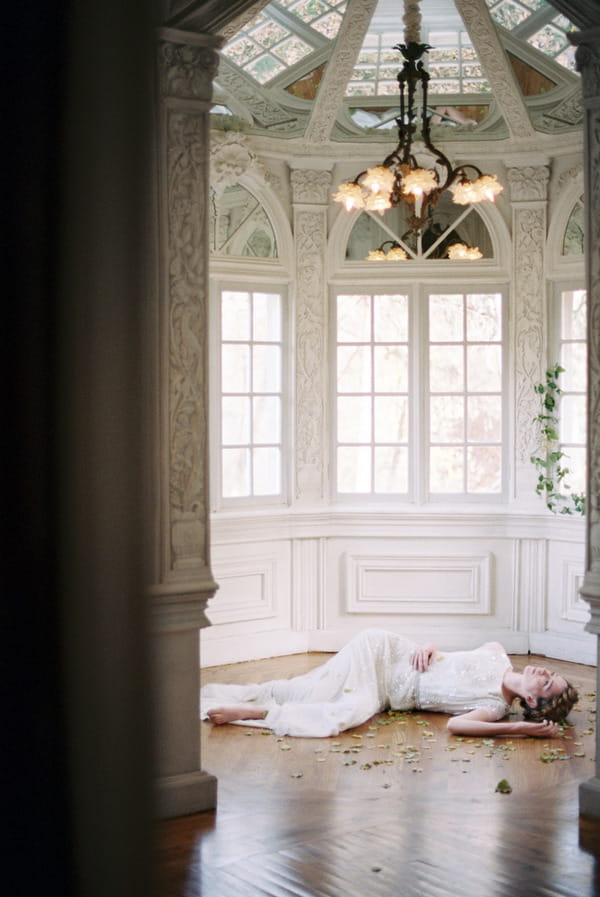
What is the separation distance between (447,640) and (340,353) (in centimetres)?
208

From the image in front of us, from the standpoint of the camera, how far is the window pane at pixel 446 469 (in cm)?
684

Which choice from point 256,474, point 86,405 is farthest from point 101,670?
point 256,474

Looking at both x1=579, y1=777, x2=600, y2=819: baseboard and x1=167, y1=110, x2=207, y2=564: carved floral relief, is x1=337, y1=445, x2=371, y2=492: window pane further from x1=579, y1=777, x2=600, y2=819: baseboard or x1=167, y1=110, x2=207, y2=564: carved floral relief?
x1=579, y1=777, x2=600, y2=819: baseboard

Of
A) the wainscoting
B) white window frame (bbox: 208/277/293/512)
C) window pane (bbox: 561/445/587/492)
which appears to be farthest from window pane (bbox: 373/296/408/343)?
window pane (bbox: 561/445/587/492)

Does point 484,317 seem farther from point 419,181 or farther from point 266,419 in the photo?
point 419,181

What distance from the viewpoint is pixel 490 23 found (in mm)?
6148

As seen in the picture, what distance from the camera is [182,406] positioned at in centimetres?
376

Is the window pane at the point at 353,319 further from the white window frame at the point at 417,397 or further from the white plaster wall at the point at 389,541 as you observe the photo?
the white plaster wall at the point at 389,541

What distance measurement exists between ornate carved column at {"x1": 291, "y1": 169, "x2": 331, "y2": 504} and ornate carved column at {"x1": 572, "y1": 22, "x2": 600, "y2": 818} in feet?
10.3

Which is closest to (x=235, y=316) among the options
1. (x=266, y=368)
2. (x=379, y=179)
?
(x=266, y=368)

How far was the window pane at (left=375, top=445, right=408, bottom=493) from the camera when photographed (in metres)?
6.89

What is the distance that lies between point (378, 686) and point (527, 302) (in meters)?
2.84

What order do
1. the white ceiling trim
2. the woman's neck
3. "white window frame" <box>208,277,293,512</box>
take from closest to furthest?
the woman's neck
the white ceiling trim
"white window frame" <box>208,277,293,512</box>

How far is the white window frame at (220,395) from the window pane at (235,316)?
4 cm
